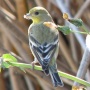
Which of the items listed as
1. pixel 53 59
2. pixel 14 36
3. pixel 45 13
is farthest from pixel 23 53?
pixel 53 59

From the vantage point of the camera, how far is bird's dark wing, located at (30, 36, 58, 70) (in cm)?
127

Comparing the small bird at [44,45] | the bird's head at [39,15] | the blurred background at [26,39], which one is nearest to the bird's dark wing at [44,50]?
the small bird at [44,45]

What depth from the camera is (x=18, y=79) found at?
2416 millimetres

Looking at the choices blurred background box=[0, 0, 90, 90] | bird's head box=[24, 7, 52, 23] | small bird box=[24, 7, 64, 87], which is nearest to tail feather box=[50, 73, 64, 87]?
small bird box=[24, 7, 64, 87]

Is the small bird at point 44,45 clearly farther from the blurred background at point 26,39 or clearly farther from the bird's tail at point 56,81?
the blurred background at point 26,39

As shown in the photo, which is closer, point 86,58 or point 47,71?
point 47,71

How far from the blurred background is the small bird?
0.91ft

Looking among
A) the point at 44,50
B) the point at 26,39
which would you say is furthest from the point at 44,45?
the point at 26,39

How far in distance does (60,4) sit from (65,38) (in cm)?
54

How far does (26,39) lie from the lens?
204 cm

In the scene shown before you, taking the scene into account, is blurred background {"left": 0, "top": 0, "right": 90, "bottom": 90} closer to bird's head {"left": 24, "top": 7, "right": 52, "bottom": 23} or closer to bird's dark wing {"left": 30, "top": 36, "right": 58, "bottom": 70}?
bird's head {"left": 24, "top": 7, "right": 52, "bottom": 23}

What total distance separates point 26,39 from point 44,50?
2.40ft

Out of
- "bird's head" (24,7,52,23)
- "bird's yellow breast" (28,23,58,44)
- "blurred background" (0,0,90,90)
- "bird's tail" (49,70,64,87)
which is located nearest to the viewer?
"bird's tail" (49,70,64,87)

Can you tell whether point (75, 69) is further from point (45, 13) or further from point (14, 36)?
point (45, 13)
